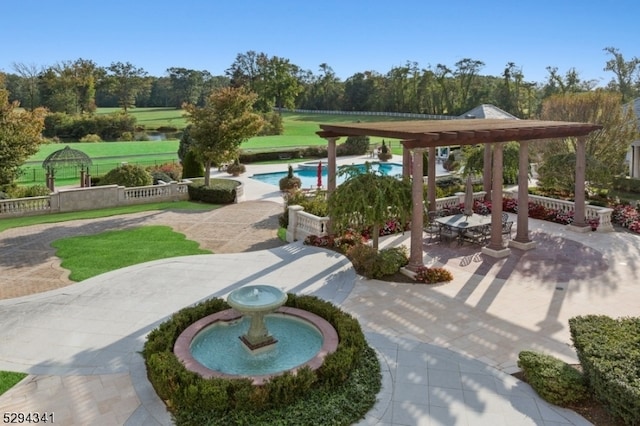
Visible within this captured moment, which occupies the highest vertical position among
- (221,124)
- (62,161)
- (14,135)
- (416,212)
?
(221,124)

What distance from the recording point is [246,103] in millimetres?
27562

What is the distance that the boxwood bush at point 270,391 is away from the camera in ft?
23.5

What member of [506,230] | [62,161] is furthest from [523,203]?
[62,161]

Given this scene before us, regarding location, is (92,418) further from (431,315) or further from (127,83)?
(127,83)

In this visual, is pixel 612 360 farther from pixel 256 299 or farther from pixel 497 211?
pixel 497 211

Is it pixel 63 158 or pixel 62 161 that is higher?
pixel 63 158

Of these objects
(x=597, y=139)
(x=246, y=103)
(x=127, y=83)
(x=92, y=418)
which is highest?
(x=127, y=83)

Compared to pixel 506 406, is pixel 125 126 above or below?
above

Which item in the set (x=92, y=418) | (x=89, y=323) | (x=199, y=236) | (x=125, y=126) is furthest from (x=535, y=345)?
(x=125, y=126)

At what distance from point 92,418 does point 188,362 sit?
1.59 meters

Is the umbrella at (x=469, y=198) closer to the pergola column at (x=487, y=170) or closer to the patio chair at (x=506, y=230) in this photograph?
the pergola column at (x=487, y=170)

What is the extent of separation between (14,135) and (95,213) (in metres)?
4.90

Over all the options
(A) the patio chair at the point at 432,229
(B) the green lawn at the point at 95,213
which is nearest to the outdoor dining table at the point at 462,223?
(A) the patio chair at the point at 432,229

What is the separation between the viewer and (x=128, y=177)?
27375mm
